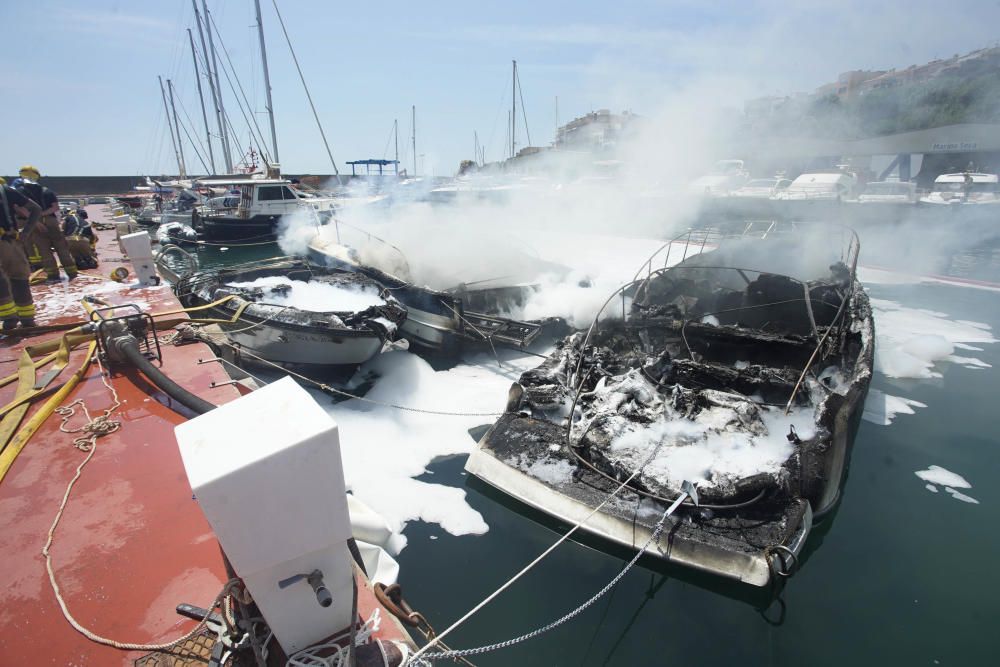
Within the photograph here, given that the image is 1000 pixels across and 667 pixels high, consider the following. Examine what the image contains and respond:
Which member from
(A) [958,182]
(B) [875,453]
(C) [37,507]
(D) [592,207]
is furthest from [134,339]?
(A) [958,182]

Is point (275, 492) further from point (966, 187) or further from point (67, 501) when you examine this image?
point (966, 187)

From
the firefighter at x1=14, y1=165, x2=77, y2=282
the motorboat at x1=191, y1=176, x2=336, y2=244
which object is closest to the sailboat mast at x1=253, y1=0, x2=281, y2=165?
the motorboat at x1=191, y1=176, x2=336, y2=244

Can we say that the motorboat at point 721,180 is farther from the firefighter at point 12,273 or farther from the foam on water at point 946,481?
the firefighter at point 12,273

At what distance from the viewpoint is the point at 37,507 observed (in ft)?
10.7

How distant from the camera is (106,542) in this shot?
295 cm

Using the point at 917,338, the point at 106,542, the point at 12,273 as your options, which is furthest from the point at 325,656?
the point at 917,338

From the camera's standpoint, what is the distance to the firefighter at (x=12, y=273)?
20.3 ft

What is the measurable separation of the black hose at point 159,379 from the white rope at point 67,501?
14.5 inches

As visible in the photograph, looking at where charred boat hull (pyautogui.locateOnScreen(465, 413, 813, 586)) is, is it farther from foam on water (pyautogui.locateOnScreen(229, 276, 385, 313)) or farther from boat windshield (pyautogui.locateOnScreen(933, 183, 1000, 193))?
boat windshield (pyautogui.locateOnScreen(933, 183, 1000, 193))

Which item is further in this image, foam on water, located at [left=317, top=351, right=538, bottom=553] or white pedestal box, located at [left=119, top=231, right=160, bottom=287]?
white pedestal box, located at [left=119, top=231, right=160, bottom=287]

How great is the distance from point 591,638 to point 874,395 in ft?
20.2

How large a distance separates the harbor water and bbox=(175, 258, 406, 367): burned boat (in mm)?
1913

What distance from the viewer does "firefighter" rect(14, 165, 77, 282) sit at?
316 inches

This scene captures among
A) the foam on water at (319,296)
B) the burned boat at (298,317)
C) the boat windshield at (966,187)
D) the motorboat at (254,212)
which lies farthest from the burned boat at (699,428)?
Answer: the boat windshield at (966,187)
